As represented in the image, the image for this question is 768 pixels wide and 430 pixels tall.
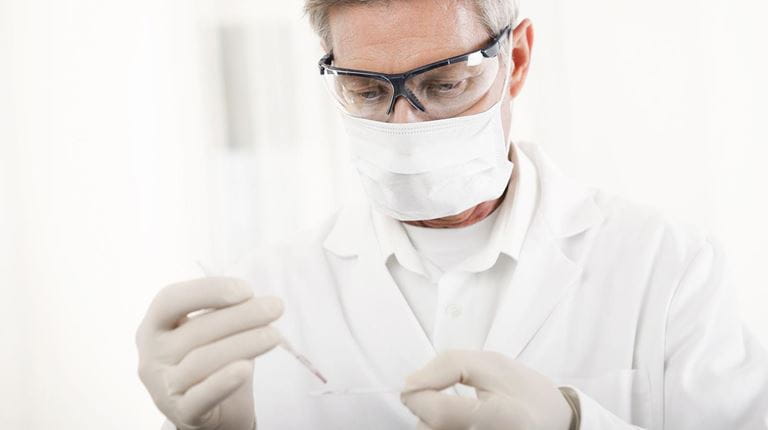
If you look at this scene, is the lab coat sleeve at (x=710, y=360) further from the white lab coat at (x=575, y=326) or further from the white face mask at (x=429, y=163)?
the white face mask at (x=429, y=163)

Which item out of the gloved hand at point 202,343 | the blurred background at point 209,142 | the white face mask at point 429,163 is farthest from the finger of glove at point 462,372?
the blurred background at point 209,142

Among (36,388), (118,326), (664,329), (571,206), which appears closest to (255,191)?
(118,326)

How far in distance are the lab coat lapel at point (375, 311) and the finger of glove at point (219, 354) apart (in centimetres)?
37

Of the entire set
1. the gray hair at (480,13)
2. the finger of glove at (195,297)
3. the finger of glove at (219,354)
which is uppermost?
the gray hair at (480,13)

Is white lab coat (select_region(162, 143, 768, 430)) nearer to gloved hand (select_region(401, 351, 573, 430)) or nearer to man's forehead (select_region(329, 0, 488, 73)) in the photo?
gloved hand (select_region(401, 351, 573, 430))

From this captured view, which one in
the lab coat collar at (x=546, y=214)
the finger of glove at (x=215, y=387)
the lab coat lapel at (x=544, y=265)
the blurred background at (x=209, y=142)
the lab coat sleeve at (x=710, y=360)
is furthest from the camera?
A: the blurred background at (x=209, y=142)

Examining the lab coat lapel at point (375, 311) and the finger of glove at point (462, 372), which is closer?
the finger of glove at point (462, 372)

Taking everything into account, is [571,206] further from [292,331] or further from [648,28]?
[648,28]

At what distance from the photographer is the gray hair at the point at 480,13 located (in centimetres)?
137

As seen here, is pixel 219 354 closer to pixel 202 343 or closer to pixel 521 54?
pixel 202 343

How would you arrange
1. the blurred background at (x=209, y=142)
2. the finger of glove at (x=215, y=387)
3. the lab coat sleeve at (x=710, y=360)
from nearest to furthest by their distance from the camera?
the finger of glove at (x=215, y=387)
the lab coat sleeve at (x=710, y=360)
the blurred background at (x=209, y=142)

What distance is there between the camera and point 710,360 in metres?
1.32

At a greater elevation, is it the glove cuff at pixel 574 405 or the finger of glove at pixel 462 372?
the finger of glove at pixel 462 372

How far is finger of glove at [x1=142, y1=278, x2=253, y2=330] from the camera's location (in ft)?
3.64
